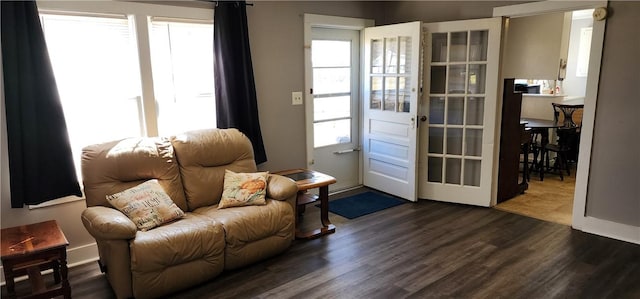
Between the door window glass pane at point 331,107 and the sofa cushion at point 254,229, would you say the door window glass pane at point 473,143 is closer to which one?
the door window glass pane at point 331,107

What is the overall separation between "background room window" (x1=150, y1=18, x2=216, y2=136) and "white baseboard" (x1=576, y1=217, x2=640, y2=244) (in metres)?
3.40

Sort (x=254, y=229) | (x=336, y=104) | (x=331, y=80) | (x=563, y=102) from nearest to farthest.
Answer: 1. (x=254, y=229)
2. (x=331, y=80)
3. (x=336, y=104)
4. (x=563, y=102)

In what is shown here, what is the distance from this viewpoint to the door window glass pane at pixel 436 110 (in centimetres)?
434

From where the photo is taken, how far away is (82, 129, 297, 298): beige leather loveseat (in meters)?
2.51

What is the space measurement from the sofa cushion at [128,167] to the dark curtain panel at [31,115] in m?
0.22

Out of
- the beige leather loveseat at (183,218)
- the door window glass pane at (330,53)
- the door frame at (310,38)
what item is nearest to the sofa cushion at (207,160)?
the beige leather loveseat at (183,218)

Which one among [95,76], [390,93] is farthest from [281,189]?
[390,93]

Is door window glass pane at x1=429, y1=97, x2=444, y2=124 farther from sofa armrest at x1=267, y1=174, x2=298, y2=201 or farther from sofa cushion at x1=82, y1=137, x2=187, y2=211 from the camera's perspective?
sofa cushion at x1=82, y1=137, x2=187, y2=211

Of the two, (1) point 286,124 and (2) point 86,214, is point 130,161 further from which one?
(1) point 286,124

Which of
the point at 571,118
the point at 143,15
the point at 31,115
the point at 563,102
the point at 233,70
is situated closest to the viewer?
the point at 31,115

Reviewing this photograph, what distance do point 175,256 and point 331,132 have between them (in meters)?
2.59

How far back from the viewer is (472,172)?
4.32 m

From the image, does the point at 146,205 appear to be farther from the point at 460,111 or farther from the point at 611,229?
the point at 611,229

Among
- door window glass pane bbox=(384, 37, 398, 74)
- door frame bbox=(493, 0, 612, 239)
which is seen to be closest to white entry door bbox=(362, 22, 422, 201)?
door window glass pane bbox=(384, 37, 398, 74)
